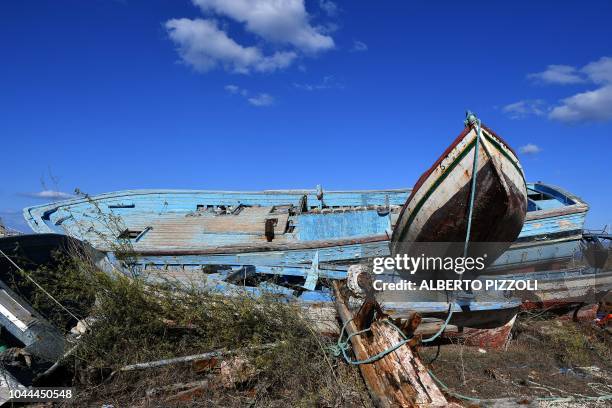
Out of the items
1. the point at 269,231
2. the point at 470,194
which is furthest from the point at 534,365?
the point at 269,231

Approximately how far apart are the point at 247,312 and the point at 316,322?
954 mm

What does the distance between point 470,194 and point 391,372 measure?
9.98 feet

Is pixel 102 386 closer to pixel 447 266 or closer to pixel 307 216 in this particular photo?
pixel 447 266

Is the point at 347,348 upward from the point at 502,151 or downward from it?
downward

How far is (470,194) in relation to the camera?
245 inches

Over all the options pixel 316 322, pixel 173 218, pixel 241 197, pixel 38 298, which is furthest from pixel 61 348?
pixel 241 197

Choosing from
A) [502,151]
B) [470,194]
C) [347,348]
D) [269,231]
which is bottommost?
[347,348]

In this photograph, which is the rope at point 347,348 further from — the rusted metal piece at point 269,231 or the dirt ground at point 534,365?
the rusted metal piece at point 269,231

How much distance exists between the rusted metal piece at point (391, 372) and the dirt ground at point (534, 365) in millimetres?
1219

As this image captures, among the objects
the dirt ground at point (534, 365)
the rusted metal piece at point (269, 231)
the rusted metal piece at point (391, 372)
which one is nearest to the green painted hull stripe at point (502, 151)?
the dirt ground at point (534, 365)

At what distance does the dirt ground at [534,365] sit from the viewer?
16.6ft

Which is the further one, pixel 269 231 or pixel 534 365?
pixel 269 231

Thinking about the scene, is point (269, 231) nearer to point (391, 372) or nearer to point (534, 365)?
point (534, 365)

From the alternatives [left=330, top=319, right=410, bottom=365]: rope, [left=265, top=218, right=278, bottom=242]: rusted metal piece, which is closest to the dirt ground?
[left=330, top=319, right=410, bottom=365]: rope
